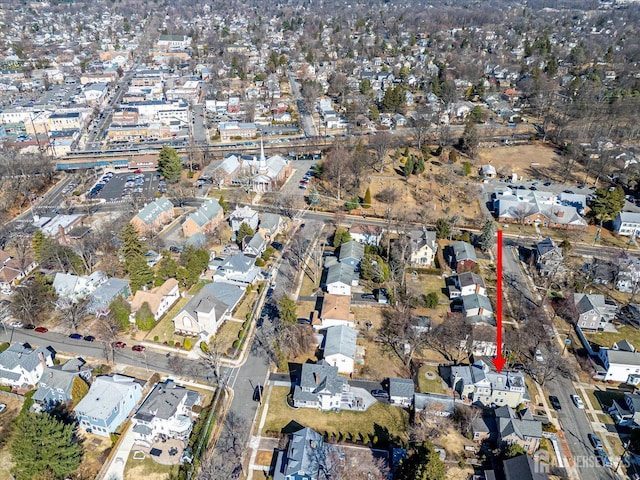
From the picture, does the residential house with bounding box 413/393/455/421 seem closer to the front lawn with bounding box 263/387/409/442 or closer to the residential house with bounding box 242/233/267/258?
the front lawn with bounding box 263/387/409/442

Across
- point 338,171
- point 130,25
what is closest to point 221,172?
point 338,171

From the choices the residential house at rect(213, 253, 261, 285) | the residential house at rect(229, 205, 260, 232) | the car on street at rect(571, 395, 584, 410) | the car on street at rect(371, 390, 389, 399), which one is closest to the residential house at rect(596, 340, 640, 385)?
the car on street at rect(571, 395, 584, 410)

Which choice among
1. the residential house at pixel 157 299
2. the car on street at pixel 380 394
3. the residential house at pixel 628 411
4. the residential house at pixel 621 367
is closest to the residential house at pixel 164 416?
the residential house at pixel 157 299

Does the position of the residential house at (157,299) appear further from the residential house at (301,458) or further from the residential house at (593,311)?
the residential house at (593,311)

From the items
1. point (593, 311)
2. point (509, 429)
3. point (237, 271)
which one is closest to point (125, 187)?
point (237, 271)

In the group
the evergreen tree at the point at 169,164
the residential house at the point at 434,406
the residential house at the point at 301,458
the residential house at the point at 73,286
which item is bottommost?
the residential house at the point at 434,406
